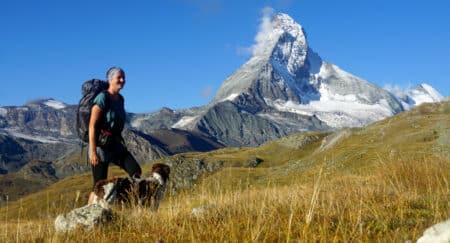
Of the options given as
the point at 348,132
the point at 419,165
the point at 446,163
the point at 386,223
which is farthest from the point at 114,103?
the point at 348,132

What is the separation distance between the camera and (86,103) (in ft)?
31.1

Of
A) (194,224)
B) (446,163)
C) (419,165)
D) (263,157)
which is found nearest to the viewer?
(194,224)

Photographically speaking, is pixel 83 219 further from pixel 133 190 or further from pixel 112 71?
pixel 112 71

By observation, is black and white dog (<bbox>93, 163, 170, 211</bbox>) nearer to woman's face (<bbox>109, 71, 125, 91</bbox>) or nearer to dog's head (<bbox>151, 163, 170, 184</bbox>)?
dog's head (<bbox>151, 163, 170, 184</bbox>)

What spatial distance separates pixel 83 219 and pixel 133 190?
148 cm

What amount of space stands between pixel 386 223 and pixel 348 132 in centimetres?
7327

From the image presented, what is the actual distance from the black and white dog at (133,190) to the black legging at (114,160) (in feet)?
1.22

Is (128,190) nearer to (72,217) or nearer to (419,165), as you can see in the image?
(72,217)

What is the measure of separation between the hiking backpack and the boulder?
7.75ft

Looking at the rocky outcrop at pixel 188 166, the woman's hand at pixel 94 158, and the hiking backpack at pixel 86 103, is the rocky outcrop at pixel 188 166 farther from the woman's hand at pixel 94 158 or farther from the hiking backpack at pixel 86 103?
the woman's hand at pixel 94 158

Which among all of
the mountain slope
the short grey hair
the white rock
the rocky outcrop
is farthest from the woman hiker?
the rocky outcrop

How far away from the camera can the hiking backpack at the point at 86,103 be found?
9445mm

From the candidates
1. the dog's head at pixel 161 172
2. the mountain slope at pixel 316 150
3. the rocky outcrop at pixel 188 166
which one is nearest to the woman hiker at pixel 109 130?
the dog's head at pixel 161 172

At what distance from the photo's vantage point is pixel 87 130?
9.48 metres
